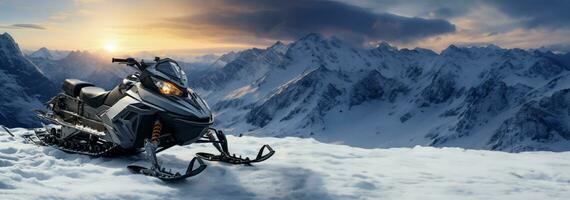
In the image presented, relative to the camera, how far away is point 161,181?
991cm

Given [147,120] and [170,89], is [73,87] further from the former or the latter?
[170,89]

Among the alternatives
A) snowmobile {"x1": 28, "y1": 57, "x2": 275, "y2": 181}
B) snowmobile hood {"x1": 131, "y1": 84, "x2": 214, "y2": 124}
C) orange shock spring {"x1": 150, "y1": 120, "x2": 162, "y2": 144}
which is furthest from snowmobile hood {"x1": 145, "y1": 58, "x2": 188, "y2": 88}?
orange shock spring {"x1": 150, "y1": 120, "x2": 162, "y2": 144}

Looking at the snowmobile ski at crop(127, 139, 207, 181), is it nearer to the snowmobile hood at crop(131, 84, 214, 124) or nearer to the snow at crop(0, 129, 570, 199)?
the snow at crop(0, 129, 570, 199)

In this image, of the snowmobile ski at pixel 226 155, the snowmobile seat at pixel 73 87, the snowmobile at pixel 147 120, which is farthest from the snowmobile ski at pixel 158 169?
the snowmobile seat at pixel 73 87

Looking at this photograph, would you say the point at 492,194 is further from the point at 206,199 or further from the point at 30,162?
the point at 30,162

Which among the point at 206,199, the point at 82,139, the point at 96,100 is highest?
the point at 96,100

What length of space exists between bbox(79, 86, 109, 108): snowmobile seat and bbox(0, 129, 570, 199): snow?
127cm

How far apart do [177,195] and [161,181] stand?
83 cm

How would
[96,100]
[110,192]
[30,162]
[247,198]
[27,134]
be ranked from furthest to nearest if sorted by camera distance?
[27,134] < [96,100] < [30,162] < [247,198] < [110,192]

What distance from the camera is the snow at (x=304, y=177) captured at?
30.2 ft

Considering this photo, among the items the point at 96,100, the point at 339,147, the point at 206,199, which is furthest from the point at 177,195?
the point at 339,147

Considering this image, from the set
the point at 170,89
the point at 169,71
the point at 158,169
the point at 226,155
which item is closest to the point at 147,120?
the point at 170,89

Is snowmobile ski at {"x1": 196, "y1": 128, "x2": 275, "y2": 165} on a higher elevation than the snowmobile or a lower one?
lower

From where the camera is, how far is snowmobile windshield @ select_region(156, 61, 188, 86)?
11.1 meters
